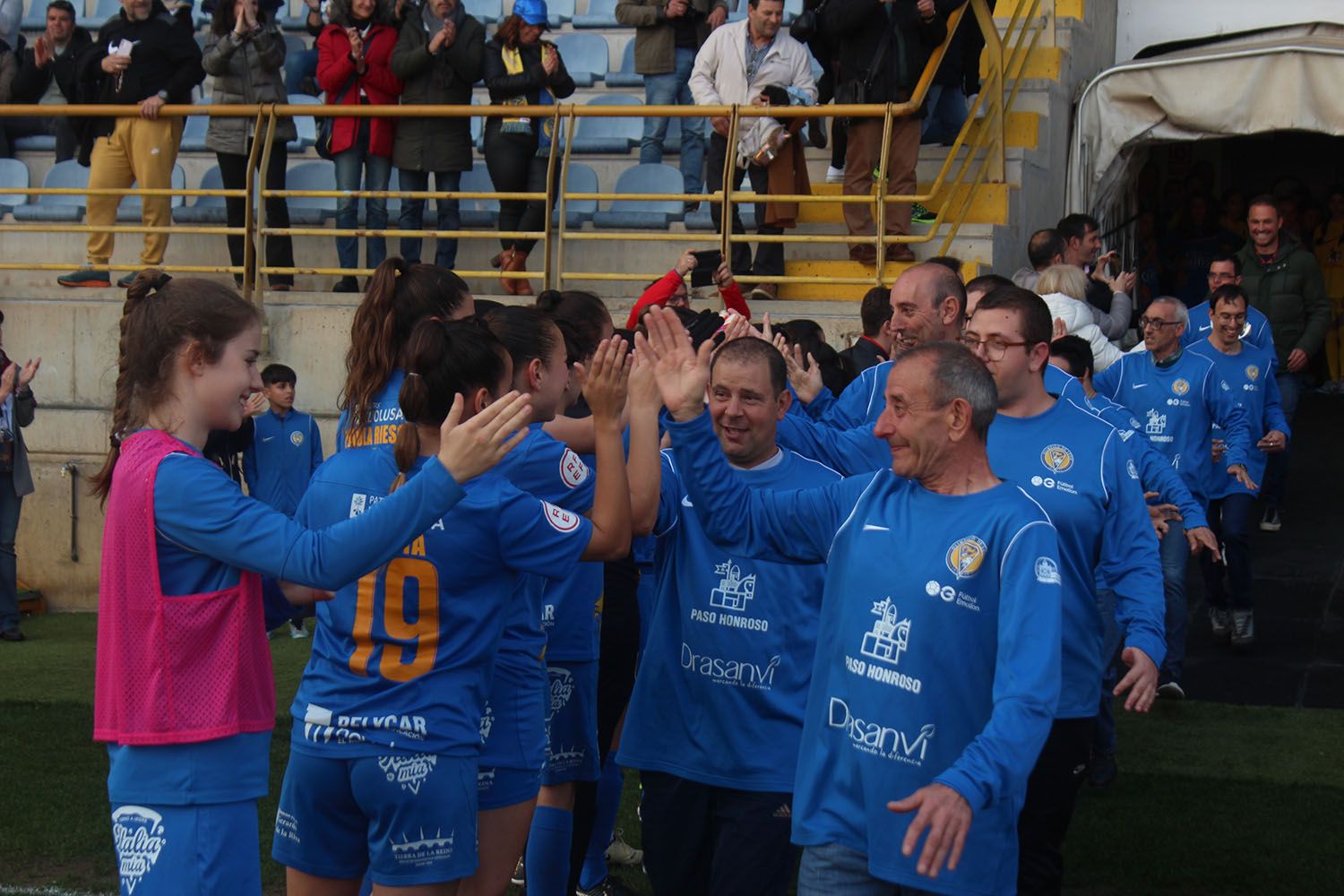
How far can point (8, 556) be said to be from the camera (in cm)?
1039

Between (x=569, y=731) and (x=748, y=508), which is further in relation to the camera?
(x=569, y=731)

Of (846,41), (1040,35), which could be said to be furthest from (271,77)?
(1040,35)

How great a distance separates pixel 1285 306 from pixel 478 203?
20.6 feet

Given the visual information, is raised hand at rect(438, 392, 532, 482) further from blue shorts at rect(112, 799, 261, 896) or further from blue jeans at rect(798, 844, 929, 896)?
blue jeans at rect(798, 844, 929, 896)

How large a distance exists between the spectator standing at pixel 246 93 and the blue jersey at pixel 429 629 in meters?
8.76

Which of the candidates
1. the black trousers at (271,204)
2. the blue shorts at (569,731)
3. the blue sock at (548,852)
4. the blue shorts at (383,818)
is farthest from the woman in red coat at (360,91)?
the blue shorts at (383,818)

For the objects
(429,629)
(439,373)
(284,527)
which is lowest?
(429,629)

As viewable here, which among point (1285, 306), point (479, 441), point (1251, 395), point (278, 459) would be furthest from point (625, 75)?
point (479, 441)

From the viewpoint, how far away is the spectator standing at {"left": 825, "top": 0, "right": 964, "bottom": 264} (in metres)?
10.8

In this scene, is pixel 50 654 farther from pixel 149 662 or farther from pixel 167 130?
pixel 149 662

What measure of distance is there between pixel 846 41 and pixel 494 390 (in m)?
7.84

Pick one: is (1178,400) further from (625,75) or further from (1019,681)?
(625,75)

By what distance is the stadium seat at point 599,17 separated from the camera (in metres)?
15.1

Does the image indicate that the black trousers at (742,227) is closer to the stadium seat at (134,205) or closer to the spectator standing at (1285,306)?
the spectator standing at (1285,306)
